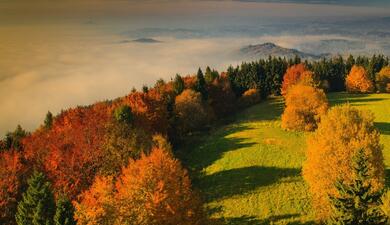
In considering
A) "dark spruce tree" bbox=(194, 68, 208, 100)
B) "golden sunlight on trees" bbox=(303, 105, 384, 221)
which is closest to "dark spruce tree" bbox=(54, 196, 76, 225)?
"golden sunlight on trees" bbox=(303, 105, 384, 221)

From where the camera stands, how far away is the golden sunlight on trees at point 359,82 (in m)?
134

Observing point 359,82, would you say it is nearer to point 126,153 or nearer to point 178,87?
point 178,87

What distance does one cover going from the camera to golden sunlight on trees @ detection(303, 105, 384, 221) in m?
50.5

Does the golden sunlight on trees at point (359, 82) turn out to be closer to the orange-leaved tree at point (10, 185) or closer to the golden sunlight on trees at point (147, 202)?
the golden sunlight on trees at point (147, 202)

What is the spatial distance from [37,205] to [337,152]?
36247 mm

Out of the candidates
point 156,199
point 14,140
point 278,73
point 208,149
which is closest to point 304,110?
point 208,149

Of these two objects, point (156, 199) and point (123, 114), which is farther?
point (123, 114)

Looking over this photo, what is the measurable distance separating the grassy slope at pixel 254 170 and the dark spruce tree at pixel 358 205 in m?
17.0

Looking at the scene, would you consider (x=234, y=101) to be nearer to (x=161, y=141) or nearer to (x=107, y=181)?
(x=161, y=141)

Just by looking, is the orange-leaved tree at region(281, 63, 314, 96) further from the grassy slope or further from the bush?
the grassy slope

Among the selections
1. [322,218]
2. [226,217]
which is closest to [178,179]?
[226,217]

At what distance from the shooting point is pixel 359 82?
135m

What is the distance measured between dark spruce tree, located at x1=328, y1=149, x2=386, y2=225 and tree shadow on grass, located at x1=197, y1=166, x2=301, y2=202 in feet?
93.6

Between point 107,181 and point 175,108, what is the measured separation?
54888 mm
